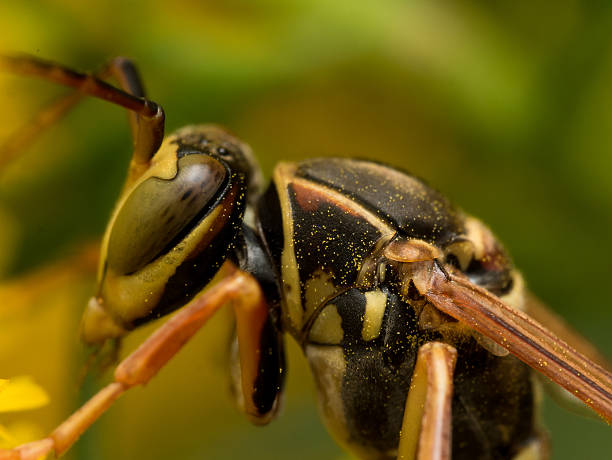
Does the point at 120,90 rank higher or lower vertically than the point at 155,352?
higher

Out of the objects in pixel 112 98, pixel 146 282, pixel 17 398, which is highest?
pixel 112 98

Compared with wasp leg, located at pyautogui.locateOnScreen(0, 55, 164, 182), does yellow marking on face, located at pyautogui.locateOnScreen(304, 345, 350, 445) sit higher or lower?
lower

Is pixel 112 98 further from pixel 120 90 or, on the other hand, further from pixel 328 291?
pixel 328 291

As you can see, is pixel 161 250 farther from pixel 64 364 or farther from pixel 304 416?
pixel 304 416

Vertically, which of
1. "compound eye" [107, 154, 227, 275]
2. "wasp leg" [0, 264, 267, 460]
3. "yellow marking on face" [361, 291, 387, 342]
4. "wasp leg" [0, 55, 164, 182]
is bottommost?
"wasp leg" [0, 264, 267, 460]

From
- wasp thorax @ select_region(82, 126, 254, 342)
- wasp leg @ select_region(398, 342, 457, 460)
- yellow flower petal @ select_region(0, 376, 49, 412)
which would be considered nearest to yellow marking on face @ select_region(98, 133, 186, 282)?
wasp thorax @ select_region(82, 126, 254, 342)

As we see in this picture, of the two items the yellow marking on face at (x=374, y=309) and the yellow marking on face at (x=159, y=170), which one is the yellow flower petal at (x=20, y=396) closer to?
the yellow marking on face at (x=159, y=170)

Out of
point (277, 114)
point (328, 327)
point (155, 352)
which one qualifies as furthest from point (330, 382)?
point (277, 114)

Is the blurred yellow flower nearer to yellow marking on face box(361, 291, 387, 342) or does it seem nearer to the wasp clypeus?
the wasp clypeus
